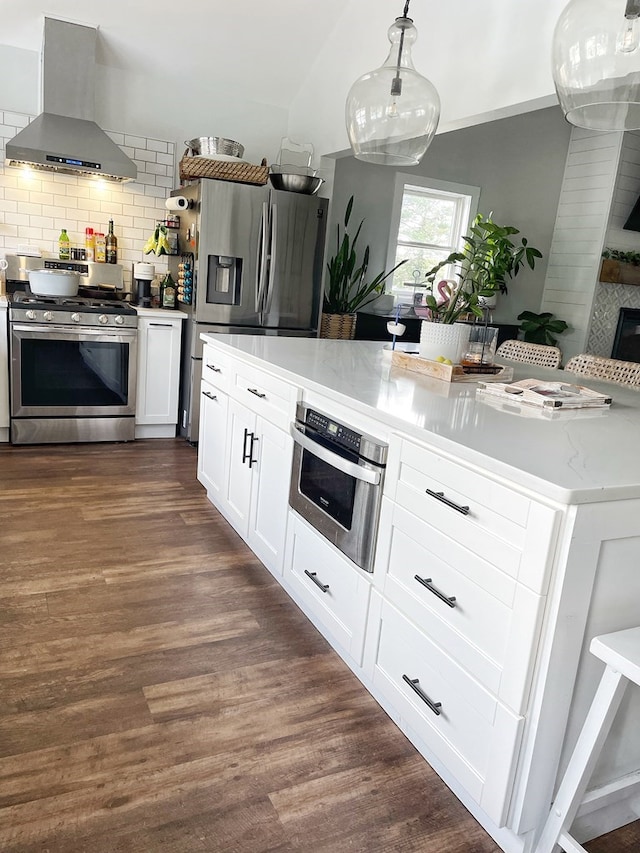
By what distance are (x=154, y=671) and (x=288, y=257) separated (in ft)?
10.5

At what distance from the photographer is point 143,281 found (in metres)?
4.67

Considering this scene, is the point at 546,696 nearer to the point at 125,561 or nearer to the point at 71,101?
the point at 125,561

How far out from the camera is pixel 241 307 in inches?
178

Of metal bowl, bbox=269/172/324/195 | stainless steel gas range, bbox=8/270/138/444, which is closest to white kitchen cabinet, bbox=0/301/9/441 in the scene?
stainless steel gas range, bbox=8/270/138/444

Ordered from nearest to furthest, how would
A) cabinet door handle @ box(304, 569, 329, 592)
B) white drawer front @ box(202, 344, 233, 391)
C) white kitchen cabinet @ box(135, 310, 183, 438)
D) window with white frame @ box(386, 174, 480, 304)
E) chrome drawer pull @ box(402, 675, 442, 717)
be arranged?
chrome drawer pull @ box(402, 675, 442, 717) → cabinet door handle @ box(304, 569, 329, 592) → white drawer front @ box(202, 344, 233, 391) → white kitchen cabinet @ box(135, 310, 183, 438) → window with white frame @ box(386, 174, 480, 304)

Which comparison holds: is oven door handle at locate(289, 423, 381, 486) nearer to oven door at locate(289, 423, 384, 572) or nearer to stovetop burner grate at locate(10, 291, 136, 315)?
oven door at locate(289, 423, 384, 572)

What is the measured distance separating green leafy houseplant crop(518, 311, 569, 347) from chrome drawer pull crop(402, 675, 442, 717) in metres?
5.01

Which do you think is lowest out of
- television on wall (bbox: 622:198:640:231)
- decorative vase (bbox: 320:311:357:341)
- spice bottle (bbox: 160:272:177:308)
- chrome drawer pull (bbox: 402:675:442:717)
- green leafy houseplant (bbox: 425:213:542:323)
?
chrome drawer pull (bbox: 402:675:442:717)

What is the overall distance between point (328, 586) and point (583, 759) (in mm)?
990

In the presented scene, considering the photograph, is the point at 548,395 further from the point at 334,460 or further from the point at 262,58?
the point at 262,58

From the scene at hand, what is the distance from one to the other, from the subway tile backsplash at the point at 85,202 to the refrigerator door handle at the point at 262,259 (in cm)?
94

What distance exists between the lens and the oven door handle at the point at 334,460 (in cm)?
187

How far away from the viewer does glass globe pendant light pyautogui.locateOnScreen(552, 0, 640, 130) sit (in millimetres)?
1476

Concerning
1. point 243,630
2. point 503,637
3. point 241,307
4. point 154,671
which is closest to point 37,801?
point 154,671
